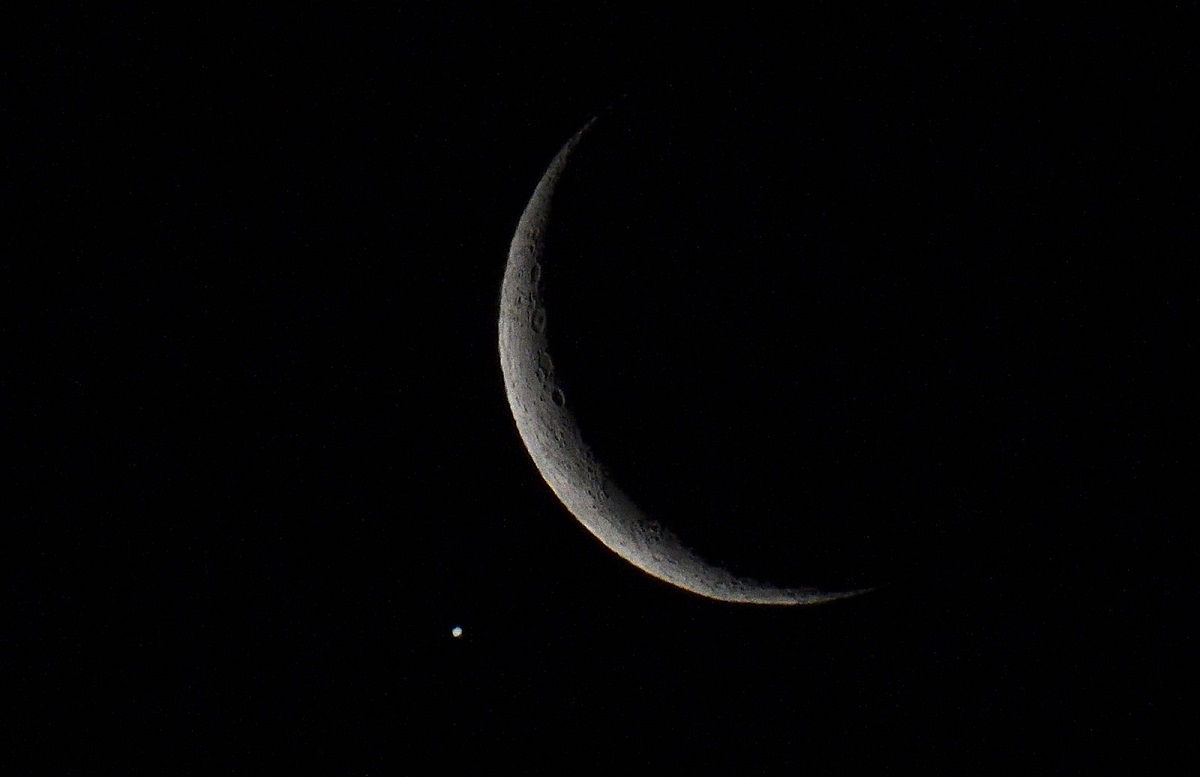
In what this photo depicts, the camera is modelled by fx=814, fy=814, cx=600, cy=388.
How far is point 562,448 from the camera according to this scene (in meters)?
2.92

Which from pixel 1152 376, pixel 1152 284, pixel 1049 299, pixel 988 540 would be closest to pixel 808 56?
pixel 1049 299

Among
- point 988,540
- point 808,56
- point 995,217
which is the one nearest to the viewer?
point 995,217

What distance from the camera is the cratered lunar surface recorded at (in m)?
2.75

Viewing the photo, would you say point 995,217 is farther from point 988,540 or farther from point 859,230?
point 988,540

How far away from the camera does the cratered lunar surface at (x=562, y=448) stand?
2.75 metres

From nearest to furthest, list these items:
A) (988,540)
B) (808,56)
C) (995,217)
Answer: (995,217)
(808,56)
(988,540)

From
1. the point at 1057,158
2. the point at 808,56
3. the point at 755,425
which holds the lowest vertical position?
the point at 755,425

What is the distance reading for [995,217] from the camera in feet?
7.39

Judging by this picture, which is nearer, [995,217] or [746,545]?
[995,217]

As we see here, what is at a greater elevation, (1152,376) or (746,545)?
(1152,376)

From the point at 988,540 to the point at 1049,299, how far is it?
845 millimetres

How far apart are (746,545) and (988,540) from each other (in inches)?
31.5

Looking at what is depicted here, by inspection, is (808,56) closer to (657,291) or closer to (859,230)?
(859,230)


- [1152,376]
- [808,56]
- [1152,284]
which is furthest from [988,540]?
[808,56]
